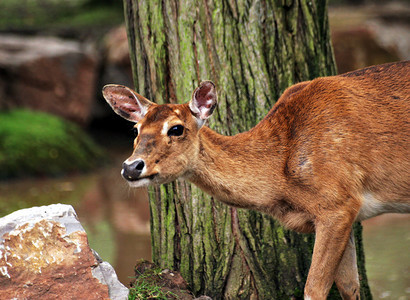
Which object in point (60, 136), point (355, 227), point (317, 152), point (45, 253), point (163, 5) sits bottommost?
point (60, 136)

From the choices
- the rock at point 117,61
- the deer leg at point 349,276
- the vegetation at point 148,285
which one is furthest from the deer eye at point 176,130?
the rock at point 117,61

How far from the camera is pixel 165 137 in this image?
15.4ft

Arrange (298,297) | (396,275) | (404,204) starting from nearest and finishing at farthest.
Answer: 1. (404,204)
2. (298,297)
3. (396,275)

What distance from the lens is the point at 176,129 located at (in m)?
4.74

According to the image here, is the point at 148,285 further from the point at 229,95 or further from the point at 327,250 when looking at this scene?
the point at 229,95

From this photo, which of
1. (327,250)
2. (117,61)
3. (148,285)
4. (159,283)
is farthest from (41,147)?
(327,250)

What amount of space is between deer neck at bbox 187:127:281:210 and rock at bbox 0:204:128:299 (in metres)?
0.95

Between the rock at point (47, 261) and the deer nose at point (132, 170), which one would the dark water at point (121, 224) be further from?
the deer nose at point (132, 170)

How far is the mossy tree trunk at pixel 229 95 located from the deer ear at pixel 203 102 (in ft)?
2.66

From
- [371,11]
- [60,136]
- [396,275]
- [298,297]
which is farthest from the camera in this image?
[371,11]

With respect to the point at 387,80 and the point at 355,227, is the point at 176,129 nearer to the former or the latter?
the point at 387,80

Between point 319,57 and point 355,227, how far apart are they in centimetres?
153

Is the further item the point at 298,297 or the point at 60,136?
the point at 60,136

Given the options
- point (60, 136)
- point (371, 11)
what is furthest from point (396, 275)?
point (371, 11)
